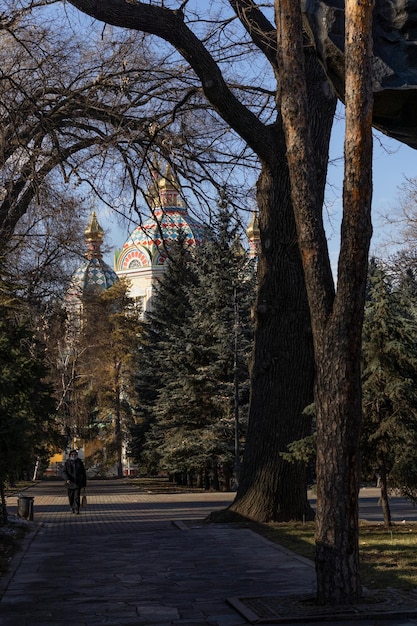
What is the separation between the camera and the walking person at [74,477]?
2323 centimetres

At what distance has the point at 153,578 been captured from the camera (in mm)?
10297

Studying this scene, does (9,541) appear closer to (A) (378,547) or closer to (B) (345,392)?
(A) (378,547)

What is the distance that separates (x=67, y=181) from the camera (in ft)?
55.9

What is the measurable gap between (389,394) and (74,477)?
1009cm

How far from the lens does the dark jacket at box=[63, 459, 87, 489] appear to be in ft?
76.0

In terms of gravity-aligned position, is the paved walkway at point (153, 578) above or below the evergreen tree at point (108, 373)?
below

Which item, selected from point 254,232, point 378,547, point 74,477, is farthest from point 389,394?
point 254,232

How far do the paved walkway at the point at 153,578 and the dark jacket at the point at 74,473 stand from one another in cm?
564

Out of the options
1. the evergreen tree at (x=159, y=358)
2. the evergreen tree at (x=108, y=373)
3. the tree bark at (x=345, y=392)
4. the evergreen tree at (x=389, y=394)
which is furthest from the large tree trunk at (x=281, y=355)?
the evergreen tree at (x=108, y=373)

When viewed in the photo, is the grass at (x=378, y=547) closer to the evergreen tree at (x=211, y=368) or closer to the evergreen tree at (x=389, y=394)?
the evergreen tree at (x=389, y=394)

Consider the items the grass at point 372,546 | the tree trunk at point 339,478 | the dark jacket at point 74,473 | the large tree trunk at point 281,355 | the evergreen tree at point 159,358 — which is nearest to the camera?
the tree trunk at point 339,478

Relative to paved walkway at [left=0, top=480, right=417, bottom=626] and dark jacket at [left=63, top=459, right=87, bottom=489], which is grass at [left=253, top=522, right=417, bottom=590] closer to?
paved walkway at [left=0, top=480, right=417, bottom=626]

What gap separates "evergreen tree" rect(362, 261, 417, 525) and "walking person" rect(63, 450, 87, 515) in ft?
29.2

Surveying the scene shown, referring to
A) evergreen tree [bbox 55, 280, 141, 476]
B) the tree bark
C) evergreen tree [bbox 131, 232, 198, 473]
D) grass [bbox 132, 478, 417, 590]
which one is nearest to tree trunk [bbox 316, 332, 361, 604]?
the tree bark
